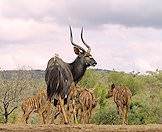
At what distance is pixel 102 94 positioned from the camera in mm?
41031

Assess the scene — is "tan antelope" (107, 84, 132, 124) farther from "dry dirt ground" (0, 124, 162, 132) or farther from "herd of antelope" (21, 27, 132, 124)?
"dry dirt ground" (0, 124, 162, 132)

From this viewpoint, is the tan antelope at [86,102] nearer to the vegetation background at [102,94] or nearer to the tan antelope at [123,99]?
the tan antelope at [123,99]

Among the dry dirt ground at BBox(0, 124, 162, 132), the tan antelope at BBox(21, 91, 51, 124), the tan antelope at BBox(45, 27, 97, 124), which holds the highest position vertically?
the tan antelope at BBox(45, 27, 97, 124)

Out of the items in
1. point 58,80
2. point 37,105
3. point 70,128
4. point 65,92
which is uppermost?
point 58,80

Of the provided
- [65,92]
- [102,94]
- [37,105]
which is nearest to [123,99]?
[37,105]

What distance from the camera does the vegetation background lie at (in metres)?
34.0

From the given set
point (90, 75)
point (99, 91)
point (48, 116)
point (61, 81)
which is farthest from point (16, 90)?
point (61, 81)

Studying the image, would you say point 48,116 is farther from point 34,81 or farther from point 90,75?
point 90,75

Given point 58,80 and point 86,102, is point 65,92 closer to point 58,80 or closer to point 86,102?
point 58,80

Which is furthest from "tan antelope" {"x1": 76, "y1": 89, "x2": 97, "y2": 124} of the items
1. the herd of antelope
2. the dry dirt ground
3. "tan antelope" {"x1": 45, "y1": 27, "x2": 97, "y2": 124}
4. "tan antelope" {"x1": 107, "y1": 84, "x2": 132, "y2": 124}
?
the dry dirt ground

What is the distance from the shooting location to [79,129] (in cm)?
1445

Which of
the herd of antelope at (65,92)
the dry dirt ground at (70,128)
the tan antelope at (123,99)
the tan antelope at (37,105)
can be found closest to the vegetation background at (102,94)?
the tan antelope at (37,105)

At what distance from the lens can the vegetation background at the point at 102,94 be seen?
33969 mm

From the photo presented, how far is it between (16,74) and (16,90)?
265 cm
